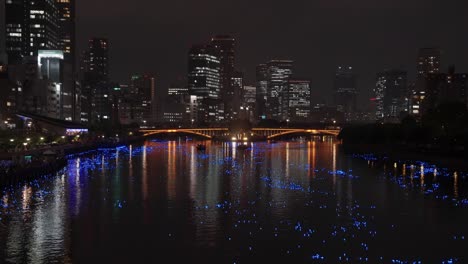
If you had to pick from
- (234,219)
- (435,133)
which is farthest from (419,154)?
(234,219)

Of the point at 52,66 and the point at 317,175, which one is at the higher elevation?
the point at 52,66

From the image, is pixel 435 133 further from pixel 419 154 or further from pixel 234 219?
pixel 234 219

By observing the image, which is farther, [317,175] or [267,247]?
[317,175]

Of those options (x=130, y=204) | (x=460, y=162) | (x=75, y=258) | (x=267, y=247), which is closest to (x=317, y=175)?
(x=460, y=162)

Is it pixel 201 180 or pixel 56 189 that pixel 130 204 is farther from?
pixel 201 180

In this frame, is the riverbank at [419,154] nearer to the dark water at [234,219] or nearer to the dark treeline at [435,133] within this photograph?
the dark treeline at [435,133]

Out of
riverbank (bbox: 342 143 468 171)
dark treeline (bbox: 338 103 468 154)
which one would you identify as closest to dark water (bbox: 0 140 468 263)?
riverbank (bbox: 342 143 468 171)
